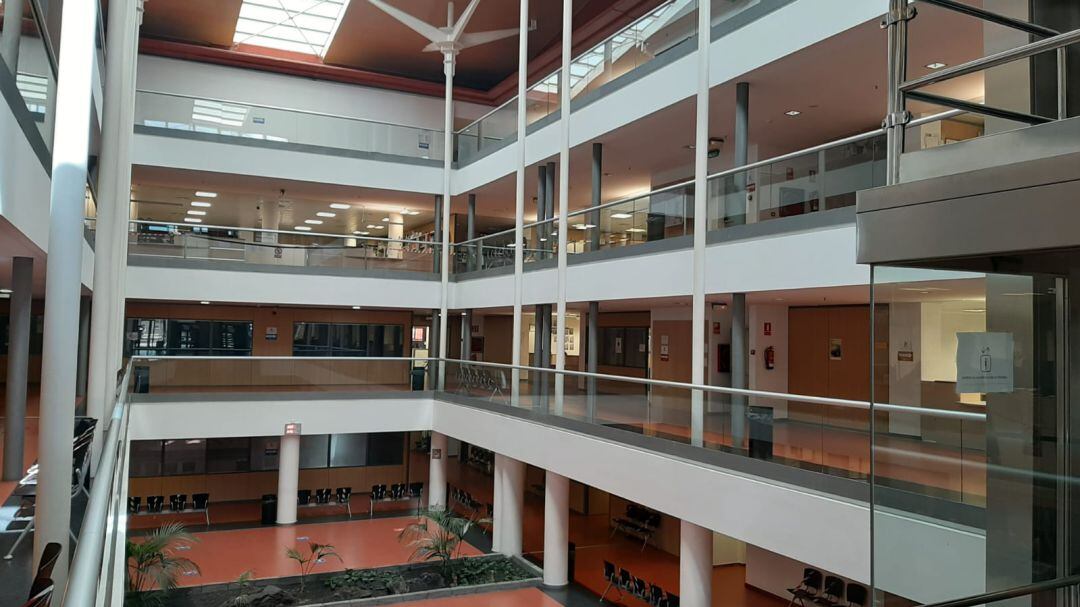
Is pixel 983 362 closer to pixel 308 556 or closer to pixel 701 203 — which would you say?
pixel 701 203

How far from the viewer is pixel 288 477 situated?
18.9m

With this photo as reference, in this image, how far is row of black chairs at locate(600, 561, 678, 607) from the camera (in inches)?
489

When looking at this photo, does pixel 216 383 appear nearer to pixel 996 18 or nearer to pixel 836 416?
pixel 836 416

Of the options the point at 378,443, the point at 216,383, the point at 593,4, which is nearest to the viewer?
the point at 216,383

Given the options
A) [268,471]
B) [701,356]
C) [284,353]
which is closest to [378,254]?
[284,353]

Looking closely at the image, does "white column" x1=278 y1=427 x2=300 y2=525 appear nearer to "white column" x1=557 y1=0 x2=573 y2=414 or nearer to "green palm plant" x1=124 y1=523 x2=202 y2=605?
"green palm plant" x1=124 y1=523 x2=202 y2=605

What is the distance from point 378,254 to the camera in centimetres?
1981

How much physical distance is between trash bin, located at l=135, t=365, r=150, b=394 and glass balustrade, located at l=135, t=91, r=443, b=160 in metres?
5.91

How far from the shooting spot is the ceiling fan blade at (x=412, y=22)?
19078mm

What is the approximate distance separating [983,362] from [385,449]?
23.0 m

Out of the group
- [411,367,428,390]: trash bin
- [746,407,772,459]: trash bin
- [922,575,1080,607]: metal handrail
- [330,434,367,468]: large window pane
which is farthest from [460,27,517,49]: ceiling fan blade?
[922,575,1080,607]: metal handrail

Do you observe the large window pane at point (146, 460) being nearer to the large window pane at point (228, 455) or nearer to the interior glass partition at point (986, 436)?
the large window pane at point (228, 455)

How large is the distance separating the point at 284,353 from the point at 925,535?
900 inches

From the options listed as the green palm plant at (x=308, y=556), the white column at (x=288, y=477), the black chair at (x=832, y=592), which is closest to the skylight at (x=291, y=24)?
the white column at (x=288, y=477)
